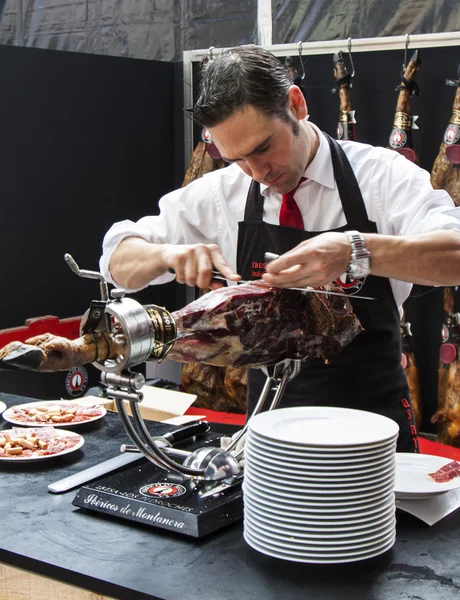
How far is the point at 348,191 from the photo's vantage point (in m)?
2.45

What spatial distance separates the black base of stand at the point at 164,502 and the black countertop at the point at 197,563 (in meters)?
0.03

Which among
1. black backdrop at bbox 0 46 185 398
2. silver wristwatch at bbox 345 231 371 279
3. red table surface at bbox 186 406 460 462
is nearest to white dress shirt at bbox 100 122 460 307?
silver wristwatch at bbox 345 231 371 279

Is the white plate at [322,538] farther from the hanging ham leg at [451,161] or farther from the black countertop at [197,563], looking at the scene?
the hanging ham leg at [451,161]

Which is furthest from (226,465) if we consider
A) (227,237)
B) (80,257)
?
(80,257)

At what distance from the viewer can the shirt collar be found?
2.44 meters

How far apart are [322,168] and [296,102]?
28 centimetres

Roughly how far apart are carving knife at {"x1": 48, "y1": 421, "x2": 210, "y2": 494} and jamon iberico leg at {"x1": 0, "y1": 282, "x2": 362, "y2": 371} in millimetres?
329

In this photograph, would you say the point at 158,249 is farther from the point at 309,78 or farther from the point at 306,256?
the point at 309,78

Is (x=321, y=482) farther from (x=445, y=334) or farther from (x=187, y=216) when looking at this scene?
(x=445, y=334)

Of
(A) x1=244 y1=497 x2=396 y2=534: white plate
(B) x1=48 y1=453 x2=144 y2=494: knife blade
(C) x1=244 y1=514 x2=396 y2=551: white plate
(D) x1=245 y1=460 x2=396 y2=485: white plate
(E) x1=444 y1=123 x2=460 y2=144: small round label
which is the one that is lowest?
(B) x1=48 y1=453 x2=144 y2=494: knife blade

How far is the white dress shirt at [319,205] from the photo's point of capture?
2273 millimetres

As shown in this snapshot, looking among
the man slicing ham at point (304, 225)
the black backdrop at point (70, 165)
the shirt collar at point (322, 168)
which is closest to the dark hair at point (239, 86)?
the man slicing ham at point (304, 225)

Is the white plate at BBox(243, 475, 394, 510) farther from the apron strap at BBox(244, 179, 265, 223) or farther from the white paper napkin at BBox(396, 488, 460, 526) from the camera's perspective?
the apron strap at BBox(244, 179, 265, 223)

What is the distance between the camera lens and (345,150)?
2.52 metres
